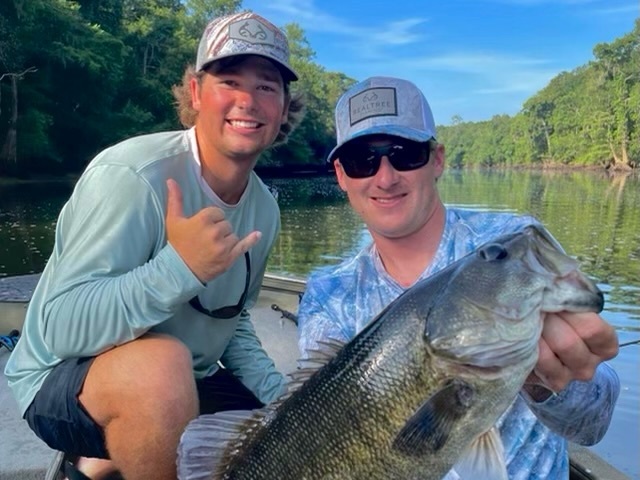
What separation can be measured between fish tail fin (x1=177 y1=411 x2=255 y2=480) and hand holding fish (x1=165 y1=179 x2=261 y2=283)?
23.6 inches

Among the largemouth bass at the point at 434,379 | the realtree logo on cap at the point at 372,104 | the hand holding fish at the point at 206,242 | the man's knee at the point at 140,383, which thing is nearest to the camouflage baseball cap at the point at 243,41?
the realtree logo on cap at the point at 372,104

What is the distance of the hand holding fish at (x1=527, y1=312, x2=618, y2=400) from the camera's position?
187 cm

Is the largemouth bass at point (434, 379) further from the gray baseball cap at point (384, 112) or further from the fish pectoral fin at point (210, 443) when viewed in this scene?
the gray baseball cap at point (384, 112)

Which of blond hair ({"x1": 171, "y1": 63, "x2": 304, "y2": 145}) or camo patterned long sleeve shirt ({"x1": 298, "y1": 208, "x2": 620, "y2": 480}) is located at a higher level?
blond hair ({"x1": 171, "y1": 63, "x2": 304, "y2": 145})

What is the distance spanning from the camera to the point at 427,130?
113 inches

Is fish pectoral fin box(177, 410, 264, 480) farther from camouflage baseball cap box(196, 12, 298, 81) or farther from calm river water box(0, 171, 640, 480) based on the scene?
calm river water box(0, 171, 640, 480)

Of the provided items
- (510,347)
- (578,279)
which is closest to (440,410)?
(510,347)

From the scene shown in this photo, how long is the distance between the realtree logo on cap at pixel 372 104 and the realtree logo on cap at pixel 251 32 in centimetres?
64

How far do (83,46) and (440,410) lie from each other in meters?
38.5

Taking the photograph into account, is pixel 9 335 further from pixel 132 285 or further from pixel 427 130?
pixel 427 130

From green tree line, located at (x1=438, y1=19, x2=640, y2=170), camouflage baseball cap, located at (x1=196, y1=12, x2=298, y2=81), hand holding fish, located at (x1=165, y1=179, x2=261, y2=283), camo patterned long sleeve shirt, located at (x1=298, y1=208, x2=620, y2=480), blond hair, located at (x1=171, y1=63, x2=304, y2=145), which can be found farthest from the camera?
green tree line, located at (x1=438, y1=19, x2=640, y2=170)

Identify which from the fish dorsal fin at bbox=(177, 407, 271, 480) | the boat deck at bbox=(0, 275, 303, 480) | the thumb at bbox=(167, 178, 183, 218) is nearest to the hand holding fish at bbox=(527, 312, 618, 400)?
the fish dorsal fin at bbox=(177, 407, 271, 480)

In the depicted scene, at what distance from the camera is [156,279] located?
2561mm

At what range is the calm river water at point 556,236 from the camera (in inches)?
283
